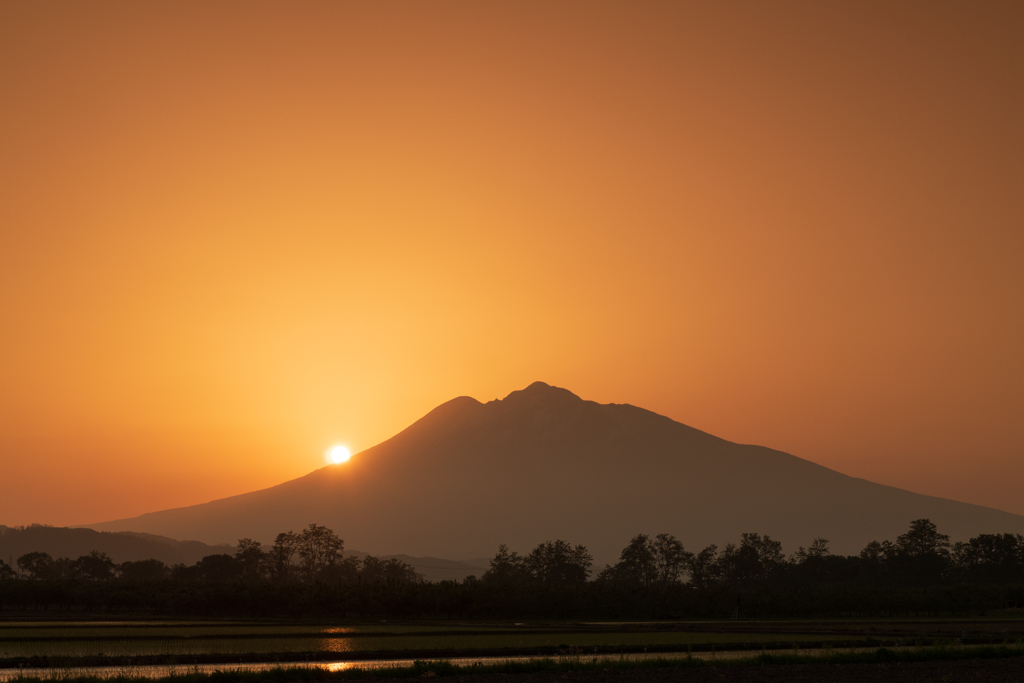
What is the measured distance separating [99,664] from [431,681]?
1537 centimetres

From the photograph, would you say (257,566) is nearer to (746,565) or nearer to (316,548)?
(316,548)

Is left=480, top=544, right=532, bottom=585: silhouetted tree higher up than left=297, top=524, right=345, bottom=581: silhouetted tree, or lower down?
lower down

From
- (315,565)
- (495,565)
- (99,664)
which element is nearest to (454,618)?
(99,664)

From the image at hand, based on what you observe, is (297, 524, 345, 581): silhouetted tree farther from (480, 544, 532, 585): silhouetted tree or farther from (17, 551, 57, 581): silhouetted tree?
(17, 551, 57, 581): silhouetted tree

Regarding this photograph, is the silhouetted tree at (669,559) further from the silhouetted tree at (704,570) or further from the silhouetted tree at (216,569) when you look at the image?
the silhouetted tree at (216,569)

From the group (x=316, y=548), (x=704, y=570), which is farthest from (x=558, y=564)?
(x=316, y=548)

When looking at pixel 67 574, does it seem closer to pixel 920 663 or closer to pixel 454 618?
pixel 454 618

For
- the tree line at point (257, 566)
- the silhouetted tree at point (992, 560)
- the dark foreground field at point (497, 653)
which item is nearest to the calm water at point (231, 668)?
the dark foreground field at point (497, 653)

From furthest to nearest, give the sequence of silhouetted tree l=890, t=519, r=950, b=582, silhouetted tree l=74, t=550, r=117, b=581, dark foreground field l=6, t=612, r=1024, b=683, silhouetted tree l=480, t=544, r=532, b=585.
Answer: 1. silhouetted tree l=74, t=550, r=117, b=581
2. silhouetted tree l=480, t=544, r=532, b=585
3. silhouetted tree l=890, t=519, r=950, b=582
4. dark foreground field l=6, t=612, r=1024, b=683

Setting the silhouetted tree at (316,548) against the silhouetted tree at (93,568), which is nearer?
the silhouetted tree at (93,568)

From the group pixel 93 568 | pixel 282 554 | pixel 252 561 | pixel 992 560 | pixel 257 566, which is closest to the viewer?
pixel 992 560

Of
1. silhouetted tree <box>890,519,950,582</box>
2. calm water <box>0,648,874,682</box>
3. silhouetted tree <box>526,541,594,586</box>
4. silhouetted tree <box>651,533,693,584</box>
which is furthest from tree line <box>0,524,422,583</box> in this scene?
calm water <box>0,648,874,682</box>

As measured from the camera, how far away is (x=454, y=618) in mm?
77500

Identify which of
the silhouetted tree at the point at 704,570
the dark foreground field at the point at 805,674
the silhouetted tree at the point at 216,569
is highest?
the dark foreground field at the point at 805,674
